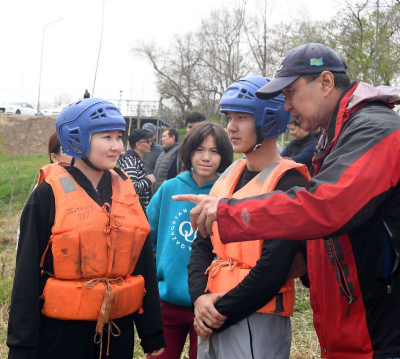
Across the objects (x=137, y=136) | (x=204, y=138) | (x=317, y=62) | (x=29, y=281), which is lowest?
(x=29, y=281)

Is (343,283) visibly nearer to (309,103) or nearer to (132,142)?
(309,103)

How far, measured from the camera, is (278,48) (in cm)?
1688

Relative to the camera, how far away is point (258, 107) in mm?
2717

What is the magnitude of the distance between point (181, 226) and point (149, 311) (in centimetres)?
67

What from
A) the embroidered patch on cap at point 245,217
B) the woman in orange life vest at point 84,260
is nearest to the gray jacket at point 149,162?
the woman in orange life vest at point 84,260

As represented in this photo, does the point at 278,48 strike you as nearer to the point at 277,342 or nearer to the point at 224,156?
the point at 224,156

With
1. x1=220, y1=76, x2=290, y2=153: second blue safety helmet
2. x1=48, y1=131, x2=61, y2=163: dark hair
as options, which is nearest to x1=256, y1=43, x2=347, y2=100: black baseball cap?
x1=220, y1=76, x2=290, y2=153: second blue safety helmet

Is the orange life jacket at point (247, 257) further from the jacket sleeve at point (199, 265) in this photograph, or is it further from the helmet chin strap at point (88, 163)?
the helmet chin strap at point (88, 163)

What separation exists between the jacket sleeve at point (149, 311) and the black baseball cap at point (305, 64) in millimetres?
1382

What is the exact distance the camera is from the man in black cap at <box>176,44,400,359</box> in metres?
1.71

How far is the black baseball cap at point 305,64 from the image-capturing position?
7.30ft

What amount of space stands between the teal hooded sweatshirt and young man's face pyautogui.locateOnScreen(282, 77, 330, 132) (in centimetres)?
144

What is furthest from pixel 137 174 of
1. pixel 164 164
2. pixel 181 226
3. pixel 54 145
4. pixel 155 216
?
pixel 181 226

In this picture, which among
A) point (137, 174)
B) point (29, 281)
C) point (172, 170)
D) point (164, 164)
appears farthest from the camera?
point (164, 164)
